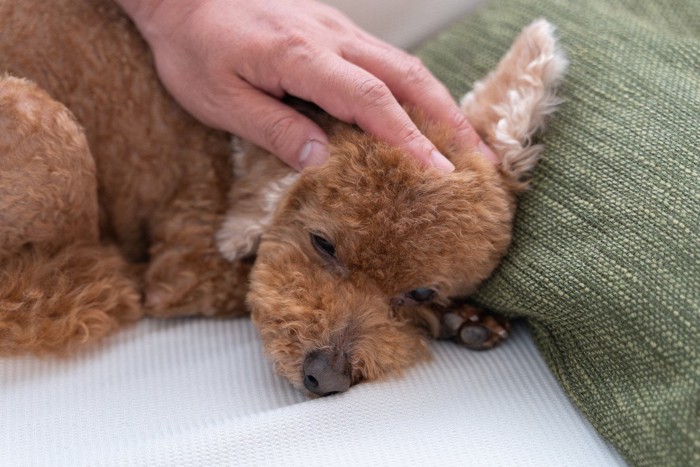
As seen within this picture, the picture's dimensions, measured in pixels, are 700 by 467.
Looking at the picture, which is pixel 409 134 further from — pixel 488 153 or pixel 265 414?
pixel 265 414

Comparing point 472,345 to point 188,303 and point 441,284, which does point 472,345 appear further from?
point 188,303

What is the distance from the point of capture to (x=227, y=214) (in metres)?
1.32

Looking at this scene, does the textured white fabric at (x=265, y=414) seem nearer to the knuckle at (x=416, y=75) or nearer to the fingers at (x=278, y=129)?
the fingers at (x=278, y=129)

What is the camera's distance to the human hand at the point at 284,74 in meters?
1.13

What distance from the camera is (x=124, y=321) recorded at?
4.25ft

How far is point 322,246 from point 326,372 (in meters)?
0.21

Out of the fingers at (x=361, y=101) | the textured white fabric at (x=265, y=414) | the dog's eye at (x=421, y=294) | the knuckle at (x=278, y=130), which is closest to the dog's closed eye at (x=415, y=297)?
the dog's eye at (x=421, y=294)

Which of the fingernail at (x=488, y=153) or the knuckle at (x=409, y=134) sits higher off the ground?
the knuckle at (x=409, y=134)

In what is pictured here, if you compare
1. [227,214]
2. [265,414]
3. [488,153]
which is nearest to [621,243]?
[488,153]

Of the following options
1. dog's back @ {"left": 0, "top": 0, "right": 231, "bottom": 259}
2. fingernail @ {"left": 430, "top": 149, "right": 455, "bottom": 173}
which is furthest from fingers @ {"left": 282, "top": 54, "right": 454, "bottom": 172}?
dog's back @ {"left": 0, "top": 0, "right": 231, "bottom": 259}

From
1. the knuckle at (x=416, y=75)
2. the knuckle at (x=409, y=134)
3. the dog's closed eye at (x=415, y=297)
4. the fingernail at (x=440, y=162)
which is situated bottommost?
the dog's closed eye at (x=415, y=297)

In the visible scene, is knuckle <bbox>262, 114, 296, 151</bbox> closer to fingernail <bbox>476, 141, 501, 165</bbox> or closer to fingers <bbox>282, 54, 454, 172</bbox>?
fingers <bbox>282, 54, 454, 172</bbox>

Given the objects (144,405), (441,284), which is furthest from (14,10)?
(441,284)

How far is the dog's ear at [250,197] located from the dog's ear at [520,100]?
344mm
